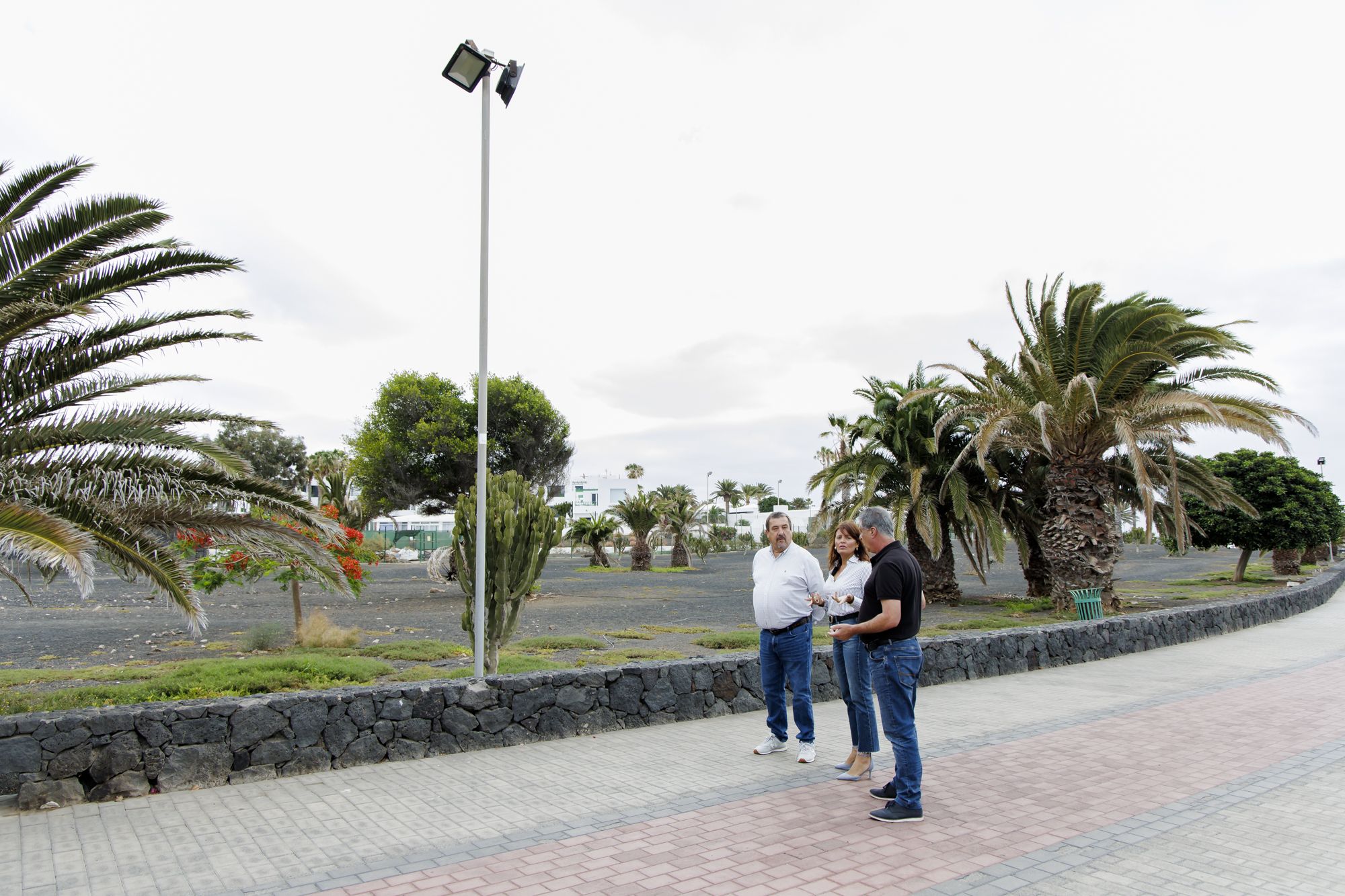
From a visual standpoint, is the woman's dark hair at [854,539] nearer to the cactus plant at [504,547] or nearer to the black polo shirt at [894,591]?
the black polo shirt at [894,591]

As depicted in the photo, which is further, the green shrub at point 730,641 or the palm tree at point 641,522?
the palm tree at point 641,522

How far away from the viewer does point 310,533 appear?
783 centimetres

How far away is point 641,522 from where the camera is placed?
124 ft

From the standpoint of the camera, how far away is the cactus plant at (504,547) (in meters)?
8.30

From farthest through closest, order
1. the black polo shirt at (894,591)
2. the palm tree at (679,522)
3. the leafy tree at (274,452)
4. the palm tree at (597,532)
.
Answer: the leafy tree at (274,452)
the palm tree at (597,532)
the palm tree at (679,522)
the black polo shirt at (894,591)

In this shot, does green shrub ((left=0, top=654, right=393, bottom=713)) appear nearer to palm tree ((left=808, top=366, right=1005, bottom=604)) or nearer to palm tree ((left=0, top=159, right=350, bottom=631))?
palm tree ((left=0, top=159, right=350, bottom=631))

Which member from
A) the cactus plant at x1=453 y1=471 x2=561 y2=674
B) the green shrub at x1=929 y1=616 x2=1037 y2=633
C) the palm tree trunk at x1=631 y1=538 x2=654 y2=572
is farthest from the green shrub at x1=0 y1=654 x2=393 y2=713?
the palm tree trunk at x1=631 y1=538 x2=654 y2=572

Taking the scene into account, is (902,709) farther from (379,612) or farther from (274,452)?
(274,452)

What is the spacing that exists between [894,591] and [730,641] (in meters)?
7.33

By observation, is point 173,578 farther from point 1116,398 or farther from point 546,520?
point 1116,398

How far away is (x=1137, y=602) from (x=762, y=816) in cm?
1664

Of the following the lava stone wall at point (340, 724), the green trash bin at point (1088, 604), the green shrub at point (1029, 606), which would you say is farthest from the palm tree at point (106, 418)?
the green shrub at point (1029, 606)

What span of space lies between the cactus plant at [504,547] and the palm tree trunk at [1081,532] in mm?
11176

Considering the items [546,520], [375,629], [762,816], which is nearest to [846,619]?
[762,816]
